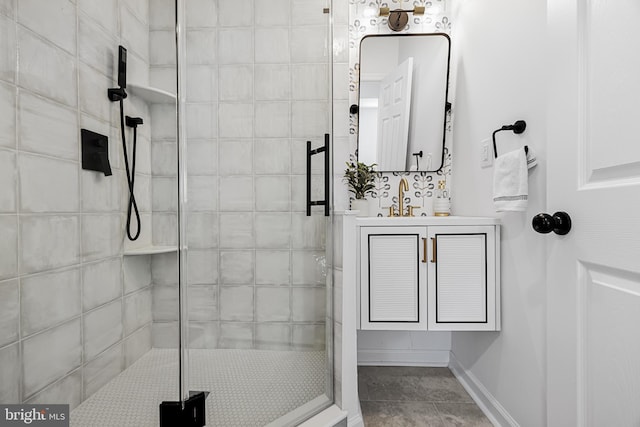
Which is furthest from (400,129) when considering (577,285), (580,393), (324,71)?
(580,393)

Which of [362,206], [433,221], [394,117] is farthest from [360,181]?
[433,221]

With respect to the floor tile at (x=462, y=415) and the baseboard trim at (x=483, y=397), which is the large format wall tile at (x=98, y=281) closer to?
the floor tile at (x=462, y=415)

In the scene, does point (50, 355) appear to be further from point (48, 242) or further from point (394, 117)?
point (394, 117)

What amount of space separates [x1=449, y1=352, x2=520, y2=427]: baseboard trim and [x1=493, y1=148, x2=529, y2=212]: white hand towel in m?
0.86

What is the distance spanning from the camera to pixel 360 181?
195 centimetres

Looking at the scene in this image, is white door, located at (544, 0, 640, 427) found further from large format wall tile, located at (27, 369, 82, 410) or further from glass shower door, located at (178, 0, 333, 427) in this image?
large format wall tile, located at (27, 369, 82, 410)

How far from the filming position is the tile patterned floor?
1.47 m

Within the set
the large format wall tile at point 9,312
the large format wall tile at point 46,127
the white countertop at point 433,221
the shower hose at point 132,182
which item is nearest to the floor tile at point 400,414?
the white countertop at point 433,221

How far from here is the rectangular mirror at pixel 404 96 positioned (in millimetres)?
1981

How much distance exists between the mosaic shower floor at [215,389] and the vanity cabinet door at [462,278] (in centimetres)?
67

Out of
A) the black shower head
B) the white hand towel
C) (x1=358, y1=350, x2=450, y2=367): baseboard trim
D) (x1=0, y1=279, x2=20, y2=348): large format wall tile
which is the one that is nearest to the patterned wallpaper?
the white hand towel

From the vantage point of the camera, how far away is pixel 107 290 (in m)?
1.23

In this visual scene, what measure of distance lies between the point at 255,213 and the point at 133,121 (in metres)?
0.53

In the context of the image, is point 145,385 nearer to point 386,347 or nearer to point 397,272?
point 397,272
